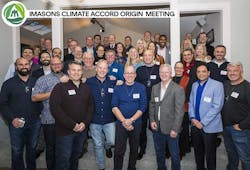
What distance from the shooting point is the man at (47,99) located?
379 centimetres

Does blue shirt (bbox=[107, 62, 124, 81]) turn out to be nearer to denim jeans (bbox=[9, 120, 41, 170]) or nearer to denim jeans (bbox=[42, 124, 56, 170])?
denim jeans (bbox=[42, 124, 56, 170])

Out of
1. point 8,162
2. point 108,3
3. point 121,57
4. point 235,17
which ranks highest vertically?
point 108,3

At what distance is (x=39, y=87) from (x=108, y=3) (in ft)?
9.58

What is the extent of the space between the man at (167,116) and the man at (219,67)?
2.84ft

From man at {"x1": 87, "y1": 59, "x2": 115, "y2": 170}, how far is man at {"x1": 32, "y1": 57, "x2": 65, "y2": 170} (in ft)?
1.54

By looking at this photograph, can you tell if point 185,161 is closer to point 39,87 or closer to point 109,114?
point 109,114

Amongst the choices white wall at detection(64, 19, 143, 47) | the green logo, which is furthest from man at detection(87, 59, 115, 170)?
white wall at detection(64, 19, 143, 47)

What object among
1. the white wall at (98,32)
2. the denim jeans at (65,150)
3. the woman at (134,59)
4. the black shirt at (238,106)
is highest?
the white wall at (98,32)

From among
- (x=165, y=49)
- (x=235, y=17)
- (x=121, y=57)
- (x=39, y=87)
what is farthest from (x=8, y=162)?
(x=235, y=17)

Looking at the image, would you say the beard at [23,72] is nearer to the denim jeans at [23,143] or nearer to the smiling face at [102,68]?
the denim jeans at [23,143]

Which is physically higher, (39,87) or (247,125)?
(39,87)

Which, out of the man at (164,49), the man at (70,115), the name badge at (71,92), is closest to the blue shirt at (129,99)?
the man at (70,115)

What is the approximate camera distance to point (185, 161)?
4.29m

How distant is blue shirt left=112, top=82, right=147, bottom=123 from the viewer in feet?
12.3
